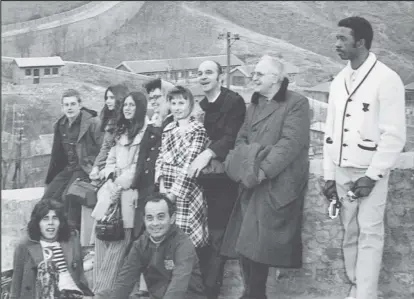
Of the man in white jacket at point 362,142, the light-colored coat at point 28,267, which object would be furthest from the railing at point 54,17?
the man in white jacket at point 362,142

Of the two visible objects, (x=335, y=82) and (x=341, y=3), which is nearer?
(x=335, y=82)

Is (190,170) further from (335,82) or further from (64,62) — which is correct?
(64,62)

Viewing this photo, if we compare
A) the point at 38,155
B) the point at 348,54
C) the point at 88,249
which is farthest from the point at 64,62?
the point at 348,54

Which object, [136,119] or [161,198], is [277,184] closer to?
[161,198]

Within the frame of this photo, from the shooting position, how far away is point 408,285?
600cm

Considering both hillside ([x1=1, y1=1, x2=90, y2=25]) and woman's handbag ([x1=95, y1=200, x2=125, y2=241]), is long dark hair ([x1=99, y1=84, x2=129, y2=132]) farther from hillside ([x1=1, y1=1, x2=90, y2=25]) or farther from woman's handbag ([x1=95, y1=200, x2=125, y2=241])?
hillside ([x1=1, y1=1, x2=90, y2=25])

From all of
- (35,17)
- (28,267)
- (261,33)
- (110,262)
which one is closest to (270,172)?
(110,262)

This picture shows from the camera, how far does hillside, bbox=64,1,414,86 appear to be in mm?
6691

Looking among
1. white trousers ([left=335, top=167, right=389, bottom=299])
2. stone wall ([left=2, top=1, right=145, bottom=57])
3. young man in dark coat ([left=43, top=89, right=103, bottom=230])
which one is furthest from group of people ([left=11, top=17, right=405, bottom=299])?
stone wall ([left=2, top=1, right=145, bottom=57])

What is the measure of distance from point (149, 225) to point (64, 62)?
2408 mm

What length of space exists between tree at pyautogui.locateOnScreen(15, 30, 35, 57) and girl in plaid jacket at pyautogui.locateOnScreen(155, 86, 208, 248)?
196 centimetres

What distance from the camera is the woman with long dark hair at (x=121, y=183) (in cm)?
602

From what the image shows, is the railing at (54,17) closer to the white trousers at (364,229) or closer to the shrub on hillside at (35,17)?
the shrub on hillside at (35,17)

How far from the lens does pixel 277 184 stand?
562cm
